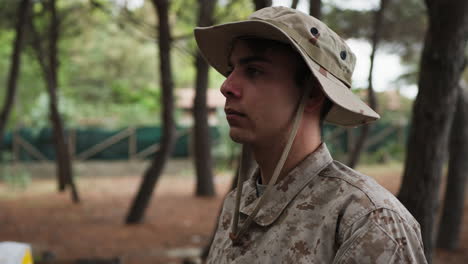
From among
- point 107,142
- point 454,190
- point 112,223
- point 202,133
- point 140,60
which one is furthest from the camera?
point 140,60

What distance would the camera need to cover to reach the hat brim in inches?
57.0

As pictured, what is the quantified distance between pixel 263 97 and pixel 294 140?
18 cm

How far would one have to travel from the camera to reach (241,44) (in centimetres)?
165

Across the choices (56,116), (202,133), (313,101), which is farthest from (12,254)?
(56,116)

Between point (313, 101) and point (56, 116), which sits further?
point (56, 116)

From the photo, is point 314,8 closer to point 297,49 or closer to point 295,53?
point 295,53

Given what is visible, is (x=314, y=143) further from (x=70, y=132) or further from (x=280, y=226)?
(x=70, y=132)

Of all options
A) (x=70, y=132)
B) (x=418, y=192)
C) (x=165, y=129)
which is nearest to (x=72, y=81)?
(x=70, y=132)

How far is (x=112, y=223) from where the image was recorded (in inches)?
336

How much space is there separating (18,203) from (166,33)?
18.9 ft

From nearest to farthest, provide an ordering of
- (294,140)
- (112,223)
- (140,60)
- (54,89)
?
(294,140), (112,223), (54,89), (140,60)

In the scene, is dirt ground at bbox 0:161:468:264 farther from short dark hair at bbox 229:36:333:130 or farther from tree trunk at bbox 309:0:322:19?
short dark hair at bbox 229:36:333:130

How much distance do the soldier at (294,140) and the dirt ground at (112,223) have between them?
4.89m

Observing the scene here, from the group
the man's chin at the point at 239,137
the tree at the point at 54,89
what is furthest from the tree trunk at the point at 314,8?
the tree at the point at 54,89
